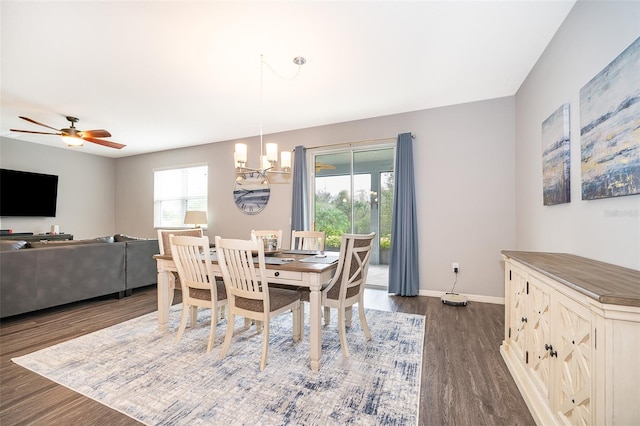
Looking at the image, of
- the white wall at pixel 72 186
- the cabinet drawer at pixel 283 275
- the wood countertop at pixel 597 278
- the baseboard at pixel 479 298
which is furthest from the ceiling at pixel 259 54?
the baseboard at pixel 479 298

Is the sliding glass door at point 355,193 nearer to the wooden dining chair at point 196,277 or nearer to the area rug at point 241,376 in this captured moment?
the area rug at point 241,376

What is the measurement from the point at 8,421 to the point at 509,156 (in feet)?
16.7

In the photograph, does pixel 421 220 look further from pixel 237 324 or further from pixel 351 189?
pixel 237 324

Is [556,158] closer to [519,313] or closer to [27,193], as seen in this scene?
[519,313]

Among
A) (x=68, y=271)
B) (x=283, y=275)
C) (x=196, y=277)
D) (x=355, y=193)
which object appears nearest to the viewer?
(x=283, y=275)

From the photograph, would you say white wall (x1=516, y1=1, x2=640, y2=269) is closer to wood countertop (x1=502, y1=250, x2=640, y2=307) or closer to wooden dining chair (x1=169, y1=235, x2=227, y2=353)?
wood countertop (x1=502, y1=250, x2=640, y2=307)

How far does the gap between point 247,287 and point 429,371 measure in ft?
5.00

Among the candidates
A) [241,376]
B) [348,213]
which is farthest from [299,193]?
[241,376]

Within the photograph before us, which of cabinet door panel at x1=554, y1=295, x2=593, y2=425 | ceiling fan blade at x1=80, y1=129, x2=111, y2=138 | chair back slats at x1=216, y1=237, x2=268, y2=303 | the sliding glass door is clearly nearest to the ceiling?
ceiling fan blade at x1=80, y1=129, x2=111, y2=138

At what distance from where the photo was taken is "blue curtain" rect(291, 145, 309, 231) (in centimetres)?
471

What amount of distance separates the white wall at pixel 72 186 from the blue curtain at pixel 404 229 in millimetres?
7121

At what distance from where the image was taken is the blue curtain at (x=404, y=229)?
3.96 m

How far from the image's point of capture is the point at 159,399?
174cm

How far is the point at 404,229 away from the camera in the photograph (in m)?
4.01
